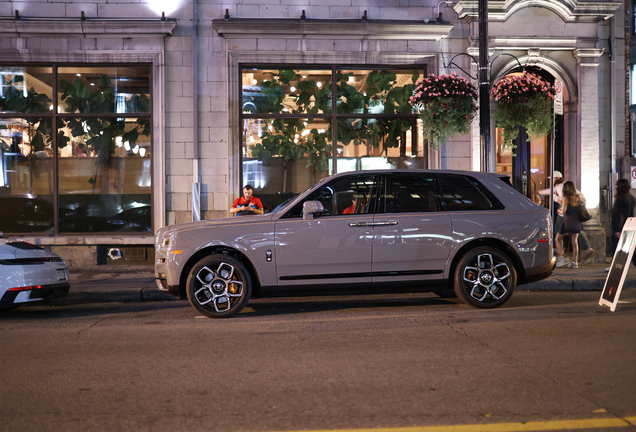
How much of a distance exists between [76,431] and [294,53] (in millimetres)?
11050

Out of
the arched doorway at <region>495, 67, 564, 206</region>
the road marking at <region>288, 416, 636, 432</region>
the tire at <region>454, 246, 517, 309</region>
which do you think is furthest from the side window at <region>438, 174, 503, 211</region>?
the arched doorway at <region>495, 67, 564, 206</region>

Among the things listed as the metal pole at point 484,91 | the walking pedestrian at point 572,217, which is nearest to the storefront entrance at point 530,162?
the walking pedestrian at point 572,217

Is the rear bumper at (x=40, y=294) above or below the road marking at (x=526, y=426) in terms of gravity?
above

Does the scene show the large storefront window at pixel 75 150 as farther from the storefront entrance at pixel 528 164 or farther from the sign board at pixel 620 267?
the sign board at pixel 620 267

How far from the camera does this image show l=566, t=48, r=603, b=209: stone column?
13.9 m

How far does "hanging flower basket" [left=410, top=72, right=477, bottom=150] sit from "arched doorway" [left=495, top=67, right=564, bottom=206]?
260 cm

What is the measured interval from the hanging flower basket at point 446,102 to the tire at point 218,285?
20.5 feet

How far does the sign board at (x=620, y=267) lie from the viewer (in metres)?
7.69

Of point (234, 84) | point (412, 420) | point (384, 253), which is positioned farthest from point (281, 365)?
point (234, 84)

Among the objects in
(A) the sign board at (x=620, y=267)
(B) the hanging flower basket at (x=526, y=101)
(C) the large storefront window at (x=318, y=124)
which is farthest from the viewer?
(C) the large storefront window at (x=318, y=124)

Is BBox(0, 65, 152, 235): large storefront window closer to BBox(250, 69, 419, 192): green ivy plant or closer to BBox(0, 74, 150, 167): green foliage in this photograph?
BBox(0, 74, 150, 167): green foliage

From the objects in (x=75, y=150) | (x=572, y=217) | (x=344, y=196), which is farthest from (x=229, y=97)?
(x=572, y=217)

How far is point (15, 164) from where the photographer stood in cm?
1347

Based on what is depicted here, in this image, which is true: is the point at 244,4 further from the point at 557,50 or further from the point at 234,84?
the point at 557,50
